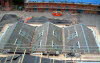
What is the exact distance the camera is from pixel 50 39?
30.7 metres

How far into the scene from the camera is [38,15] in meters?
45.5

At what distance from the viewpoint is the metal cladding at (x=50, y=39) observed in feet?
94.5

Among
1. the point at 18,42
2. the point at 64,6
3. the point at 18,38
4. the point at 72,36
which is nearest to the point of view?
the point at 18,42

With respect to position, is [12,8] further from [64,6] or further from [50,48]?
[50,48]

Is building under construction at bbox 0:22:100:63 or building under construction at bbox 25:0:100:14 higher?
building under construction at bbox 25:0:100:14

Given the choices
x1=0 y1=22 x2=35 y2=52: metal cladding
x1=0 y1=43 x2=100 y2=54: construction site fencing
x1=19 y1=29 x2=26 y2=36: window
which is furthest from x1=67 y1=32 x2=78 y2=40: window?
x1=19 y1=29 x2=26 y2=36: window

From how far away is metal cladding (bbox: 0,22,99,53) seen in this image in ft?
94.5

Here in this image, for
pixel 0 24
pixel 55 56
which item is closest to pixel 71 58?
pixel 55 56

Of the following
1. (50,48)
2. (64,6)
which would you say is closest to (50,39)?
(50,48)

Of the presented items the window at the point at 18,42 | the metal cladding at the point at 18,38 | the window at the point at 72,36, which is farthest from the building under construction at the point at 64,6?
the window at the point at 18,42

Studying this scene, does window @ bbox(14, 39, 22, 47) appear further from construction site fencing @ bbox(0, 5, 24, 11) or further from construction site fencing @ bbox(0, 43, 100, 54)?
construction site fencing @ bbox(0, 5, 24, 11)

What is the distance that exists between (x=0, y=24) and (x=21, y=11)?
29.8 feet

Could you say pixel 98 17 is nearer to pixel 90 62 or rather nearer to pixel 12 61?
pixel 90 62

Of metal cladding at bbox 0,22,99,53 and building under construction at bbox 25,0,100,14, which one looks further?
building under construction at bbox 25,0,100,14
